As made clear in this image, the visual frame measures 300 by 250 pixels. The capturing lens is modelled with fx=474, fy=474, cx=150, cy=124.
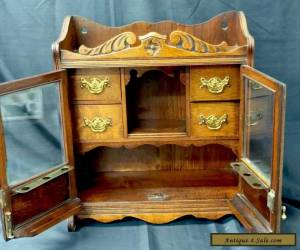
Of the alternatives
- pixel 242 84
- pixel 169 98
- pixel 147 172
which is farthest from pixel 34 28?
pixel 242 84

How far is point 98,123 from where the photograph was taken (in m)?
1.57

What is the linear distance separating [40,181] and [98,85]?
0.35 m

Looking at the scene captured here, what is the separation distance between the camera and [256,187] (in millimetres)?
1337

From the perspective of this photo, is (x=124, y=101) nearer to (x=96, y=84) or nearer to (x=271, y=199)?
(x=96, y=84)

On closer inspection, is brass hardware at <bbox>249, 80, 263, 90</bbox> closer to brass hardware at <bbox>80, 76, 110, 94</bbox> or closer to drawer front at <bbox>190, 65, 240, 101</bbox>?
drawer front at <bbox>190, 65, 240, 101</bbox>

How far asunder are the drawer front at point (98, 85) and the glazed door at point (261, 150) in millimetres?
404

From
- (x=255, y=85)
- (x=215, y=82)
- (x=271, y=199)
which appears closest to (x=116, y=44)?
(x=215, y=82)

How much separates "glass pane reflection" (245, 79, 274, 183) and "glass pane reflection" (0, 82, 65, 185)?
0.60m

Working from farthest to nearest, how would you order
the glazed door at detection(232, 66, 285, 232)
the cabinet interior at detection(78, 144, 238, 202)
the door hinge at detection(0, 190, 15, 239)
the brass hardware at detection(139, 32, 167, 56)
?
the cabinet interior at detection(78, 144, 238, 202) < the brass hardware at detection(139, 32, 167, 56) < the door hinge at detection(0, 190, 15, 239) < the glazed door at detection(232, 66, 285, 232)

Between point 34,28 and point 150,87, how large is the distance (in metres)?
0.53

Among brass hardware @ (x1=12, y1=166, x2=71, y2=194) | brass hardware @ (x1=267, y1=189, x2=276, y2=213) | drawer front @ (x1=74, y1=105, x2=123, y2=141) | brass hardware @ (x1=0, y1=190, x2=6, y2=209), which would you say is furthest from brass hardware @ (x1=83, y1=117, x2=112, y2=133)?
brass hardware @ (x1=267, y1=189, x2=276, y2=213)

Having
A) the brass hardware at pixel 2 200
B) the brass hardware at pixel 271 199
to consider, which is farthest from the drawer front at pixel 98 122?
the brass hardware at pixel 271 199

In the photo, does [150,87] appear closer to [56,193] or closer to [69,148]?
[69,148]

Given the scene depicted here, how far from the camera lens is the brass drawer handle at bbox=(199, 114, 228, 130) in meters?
1.55
